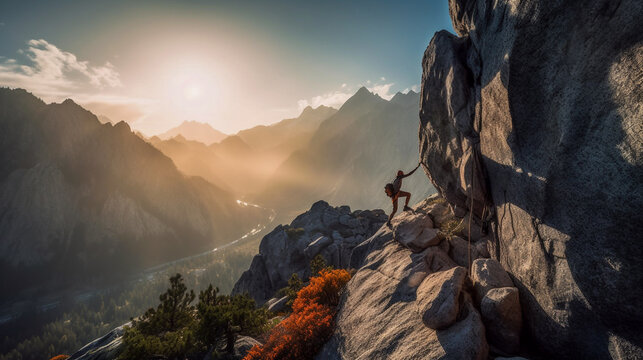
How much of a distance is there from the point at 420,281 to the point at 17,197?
242469 mm

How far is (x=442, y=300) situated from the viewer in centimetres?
826

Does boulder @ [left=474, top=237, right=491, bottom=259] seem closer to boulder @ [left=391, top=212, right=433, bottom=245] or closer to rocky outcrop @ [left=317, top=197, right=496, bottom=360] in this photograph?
rocky outcrop @ [left=317, top=197, right=496, bottom=360]

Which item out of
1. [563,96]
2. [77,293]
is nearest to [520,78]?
[563,96]

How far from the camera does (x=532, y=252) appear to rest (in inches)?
295

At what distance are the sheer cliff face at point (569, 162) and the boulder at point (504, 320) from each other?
1.31 ft

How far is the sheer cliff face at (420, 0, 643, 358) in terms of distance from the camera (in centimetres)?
520

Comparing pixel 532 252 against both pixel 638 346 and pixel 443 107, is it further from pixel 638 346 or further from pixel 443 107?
pixel 443 107

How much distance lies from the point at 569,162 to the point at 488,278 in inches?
169

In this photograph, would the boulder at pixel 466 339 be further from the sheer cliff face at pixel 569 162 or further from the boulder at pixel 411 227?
the boulder at pixel 411 227

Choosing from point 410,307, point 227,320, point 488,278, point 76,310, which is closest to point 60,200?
point 76,310

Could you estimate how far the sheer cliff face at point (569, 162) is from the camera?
17.1ft

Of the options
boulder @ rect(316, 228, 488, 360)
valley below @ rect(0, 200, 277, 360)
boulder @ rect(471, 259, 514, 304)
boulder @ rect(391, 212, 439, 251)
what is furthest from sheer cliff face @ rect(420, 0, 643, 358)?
valley below @ rect(0, 200, 277, 360)

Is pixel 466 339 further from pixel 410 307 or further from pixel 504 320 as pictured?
pixel 410 307

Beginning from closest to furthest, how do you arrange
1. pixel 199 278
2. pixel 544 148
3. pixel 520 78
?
pixel 544 148 < pixel 520 78 < pixel 199 278
